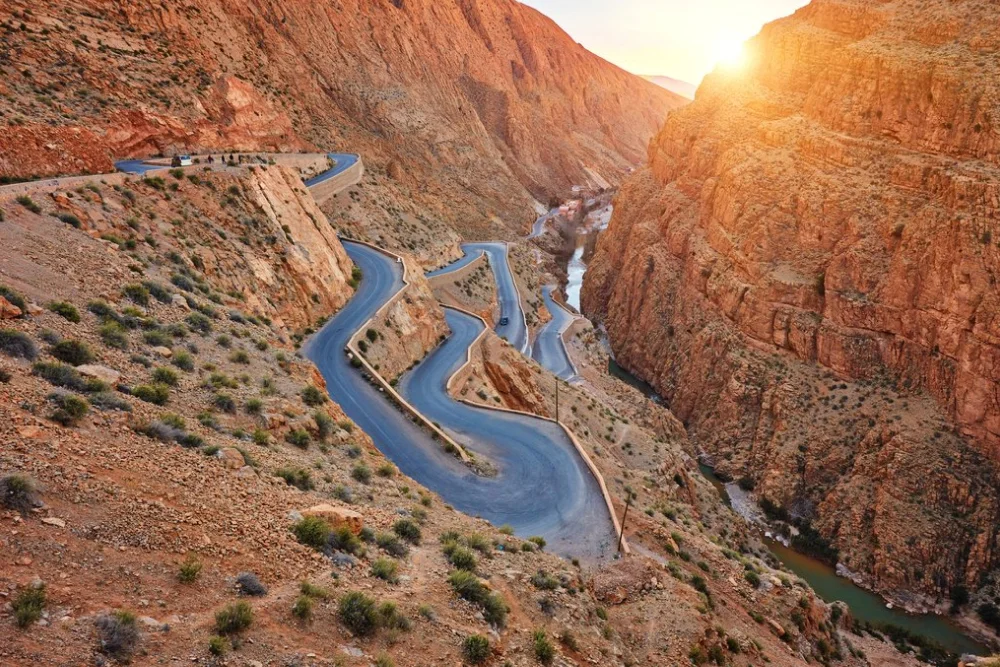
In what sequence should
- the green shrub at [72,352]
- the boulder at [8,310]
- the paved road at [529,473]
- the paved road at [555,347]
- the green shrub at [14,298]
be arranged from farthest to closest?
the paved road at [555,347]
the paved road at [529,473]
the green shrub at [14,298]
the boulder at [8,310]
the green shrub at [72,352]

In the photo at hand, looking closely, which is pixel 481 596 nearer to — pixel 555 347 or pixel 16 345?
pixel 16 345

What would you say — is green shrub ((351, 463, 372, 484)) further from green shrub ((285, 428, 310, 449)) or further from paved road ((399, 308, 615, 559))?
paved road ((399, 308, 615, 559))

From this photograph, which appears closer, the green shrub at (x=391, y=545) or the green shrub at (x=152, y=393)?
the green shrub at (x=391, y=545)

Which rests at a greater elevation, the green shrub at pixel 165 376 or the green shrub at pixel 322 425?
the green shrub at pixel 165 376

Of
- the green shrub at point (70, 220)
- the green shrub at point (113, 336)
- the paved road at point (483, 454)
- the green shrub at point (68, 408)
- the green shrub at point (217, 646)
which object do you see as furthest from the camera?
the green shrub at point (70, 220)

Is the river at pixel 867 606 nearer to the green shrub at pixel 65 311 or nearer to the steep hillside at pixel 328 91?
the green shrub at pixel 65 311

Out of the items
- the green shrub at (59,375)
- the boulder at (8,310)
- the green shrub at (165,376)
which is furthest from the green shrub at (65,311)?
the green shrub at (59,375)

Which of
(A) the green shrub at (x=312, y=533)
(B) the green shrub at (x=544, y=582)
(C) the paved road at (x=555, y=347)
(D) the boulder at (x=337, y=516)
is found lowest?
(C) the paved road at (x=555, y=347)
